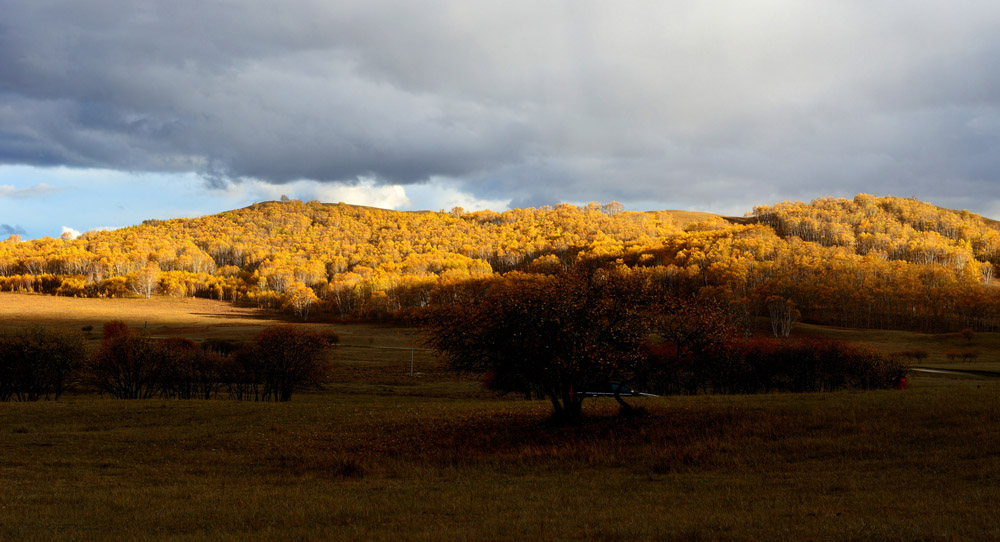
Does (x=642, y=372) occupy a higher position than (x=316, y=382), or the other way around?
(x=642, y=372)

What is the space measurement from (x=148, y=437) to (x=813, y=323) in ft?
509

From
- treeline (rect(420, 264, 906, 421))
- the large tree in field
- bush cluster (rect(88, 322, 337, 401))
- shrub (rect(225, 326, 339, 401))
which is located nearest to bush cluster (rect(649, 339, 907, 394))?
treeline (rect(420, 264, 906, 421))

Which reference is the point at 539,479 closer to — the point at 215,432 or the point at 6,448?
the point at 215,432

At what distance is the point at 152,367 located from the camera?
50.4 metres

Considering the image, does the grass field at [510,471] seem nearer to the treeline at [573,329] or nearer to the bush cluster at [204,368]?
the treeline at [573,329]

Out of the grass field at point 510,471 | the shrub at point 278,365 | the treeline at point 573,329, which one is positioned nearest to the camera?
the grass field at point 510,471

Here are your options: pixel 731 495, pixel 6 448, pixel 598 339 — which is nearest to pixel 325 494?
pixel 731 495

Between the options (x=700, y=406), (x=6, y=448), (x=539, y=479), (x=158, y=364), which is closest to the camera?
(x=539, y=479)

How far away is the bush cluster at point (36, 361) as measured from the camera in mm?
45812

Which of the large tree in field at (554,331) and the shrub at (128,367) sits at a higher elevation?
the large tree in field at (554,331)

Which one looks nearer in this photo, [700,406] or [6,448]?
[6,448]

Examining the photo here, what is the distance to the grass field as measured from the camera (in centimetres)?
1175

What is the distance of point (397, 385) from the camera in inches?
2373

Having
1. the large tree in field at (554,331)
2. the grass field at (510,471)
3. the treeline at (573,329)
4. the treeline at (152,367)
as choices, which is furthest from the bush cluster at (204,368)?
the large tree in field at (554,331)
